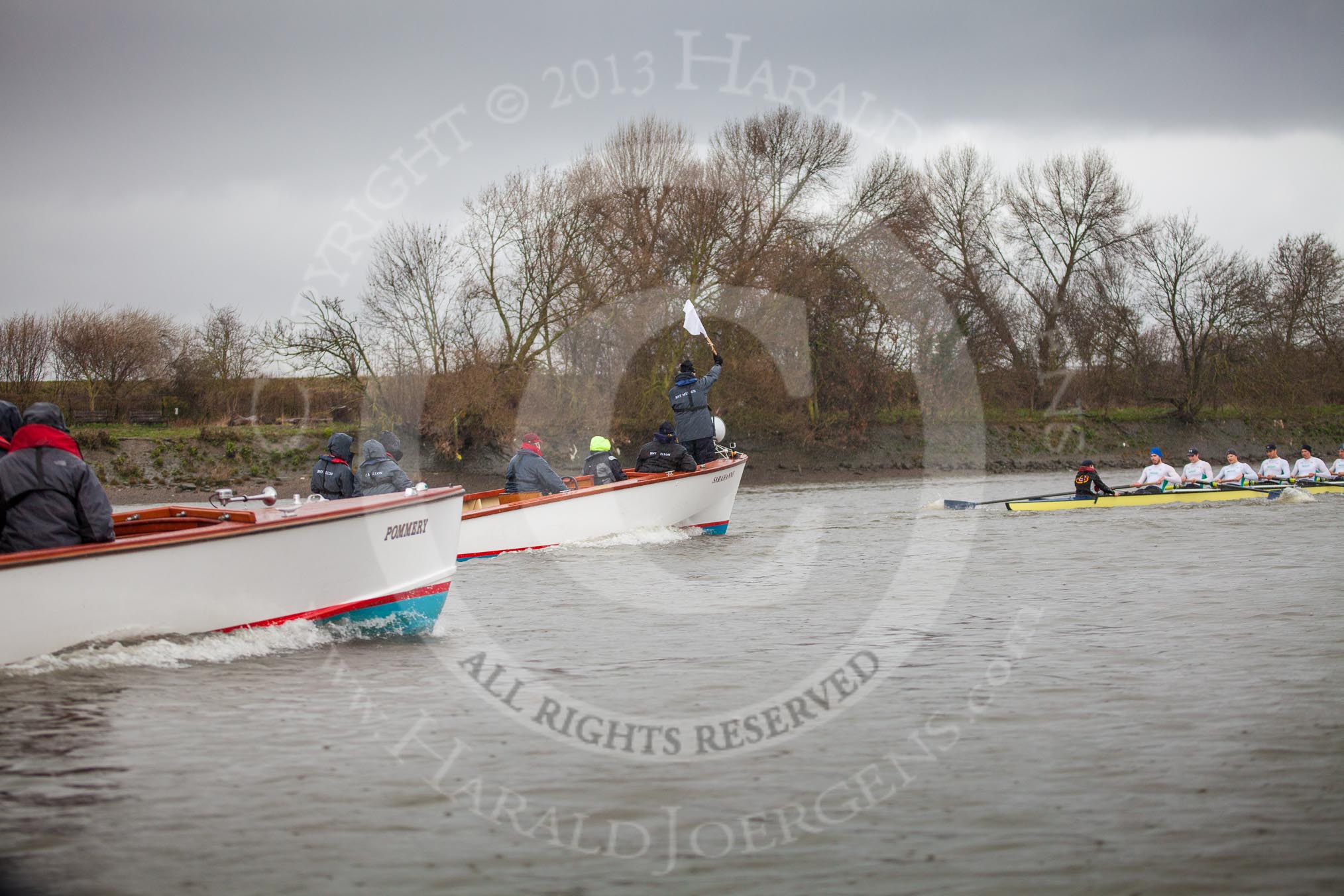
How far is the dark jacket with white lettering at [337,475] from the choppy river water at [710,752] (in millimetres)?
2090

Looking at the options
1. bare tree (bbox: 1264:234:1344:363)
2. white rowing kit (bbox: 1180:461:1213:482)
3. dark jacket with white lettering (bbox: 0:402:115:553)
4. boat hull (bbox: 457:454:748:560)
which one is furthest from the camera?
bare tree (bbox: 1264:234:1344:363)

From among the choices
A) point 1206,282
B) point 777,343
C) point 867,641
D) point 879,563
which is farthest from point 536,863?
point 1206,282

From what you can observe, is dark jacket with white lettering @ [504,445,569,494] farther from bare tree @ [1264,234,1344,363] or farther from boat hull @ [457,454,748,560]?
bare tree @ [1264,234,1344,363]

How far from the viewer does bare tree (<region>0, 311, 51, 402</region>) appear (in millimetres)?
38031

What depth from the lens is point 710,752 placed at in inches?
239

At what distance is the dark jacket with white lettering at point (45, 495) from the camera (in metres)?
7.57

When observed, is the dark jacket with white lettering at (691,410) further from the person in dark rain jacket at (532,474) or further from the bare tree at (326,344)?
the bare tree at (326,344)

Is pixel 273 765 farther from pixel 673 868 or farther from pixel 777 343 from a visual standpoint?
pixel 777 343

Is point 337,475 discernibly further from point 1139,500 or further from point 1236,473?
point 1236,473

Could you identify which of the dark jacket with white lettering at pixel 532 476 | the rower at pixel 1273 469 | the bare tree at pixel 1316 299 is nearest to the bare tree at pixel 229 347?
the dark jacket with white lettering at pixel 532 476

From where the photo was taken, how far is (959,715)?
21.8 ft

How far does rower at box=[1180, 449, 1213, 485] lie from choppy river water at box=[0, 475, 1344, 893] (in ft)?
42.5

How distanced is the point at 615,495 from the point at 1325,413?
4029cm

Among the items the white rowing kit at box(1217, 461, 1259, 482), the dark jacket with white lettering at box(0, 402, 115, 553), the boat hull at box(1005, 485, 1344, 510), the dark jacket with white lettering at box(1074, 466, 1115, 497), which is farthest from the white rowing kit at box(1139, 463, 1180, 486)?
the dark jacket with white lettering at box(0, 402, 115, 553)
